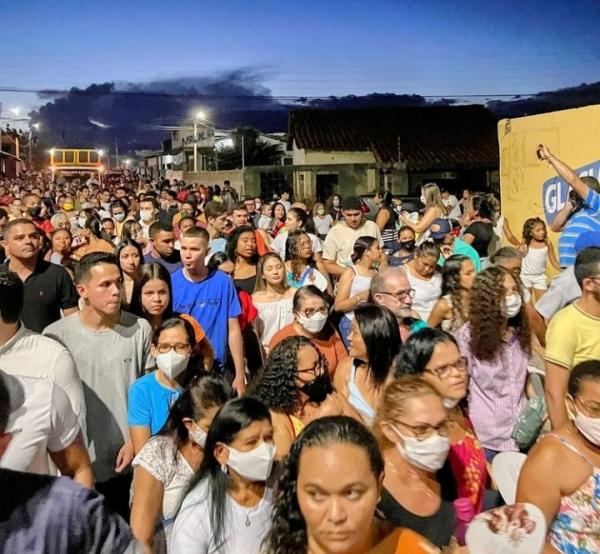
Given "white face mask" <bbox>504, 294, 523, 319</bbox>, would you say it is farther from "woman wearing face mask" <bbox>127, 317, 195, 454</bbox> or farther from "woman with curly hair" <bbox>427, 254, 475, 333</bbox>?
"woman wearing face mask" <bbox>127, 317, 195, 454</bbox>

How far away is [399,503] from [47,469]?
1467 mm

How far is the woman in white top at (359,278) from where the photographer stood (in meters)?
6.40

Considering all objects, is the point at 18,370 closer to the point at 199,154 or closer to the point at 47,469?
the point at 47,469

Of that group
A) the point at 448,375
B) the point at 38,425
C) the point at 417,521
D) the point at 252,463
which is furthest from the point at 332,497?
the point at 448,375

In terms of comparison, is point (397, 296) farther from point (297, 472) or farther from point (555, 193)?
point (555, 193)

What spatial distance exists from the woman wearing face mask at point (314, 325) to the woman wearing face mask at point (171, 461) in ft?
5.59

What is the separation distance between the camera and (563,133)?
1036cm

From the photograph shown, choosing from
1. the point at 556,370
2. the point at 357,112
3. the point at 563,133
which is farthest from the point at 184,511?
the point at 357,112

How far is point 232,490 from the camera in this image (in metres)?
2.87

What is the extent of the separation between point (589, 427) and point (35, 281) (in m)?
4.34

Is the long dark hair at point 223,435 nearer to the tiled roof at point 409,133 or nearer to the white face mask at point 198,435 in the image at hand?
the white face mask at point 198,435

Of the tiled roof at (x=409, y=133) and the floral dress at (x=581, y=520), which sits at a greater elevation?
the tiled roof at (x=409, y=133)

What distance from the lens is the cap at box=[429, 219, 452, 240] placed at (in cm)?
926

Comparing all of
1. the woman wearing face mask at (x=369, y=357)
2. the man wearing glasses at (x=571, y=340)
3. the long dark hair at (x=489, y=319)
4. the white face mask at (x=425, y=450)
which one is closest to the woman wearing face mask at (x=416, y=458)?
the white face mask at (x=425, y=450)
